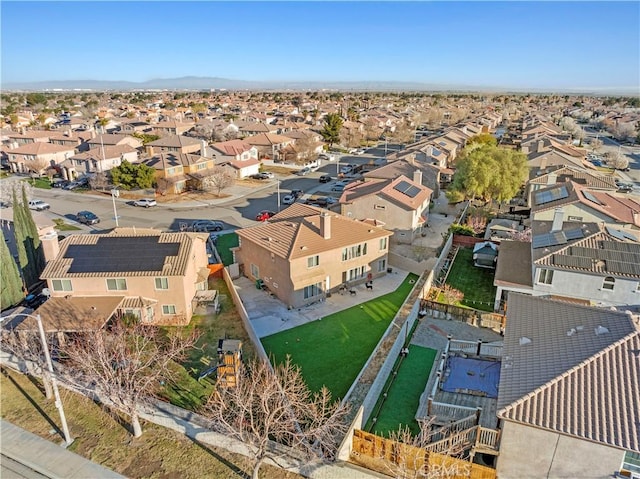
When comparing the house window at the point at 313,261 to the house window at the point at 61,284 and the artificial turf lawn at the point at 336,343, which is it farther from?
the house window at the point at 61,284

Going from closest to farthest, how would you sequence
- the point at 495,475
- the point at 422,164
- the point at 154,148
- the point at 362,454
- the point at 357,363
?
the point at 495,475 < the point at 362,454 < the point at 357,363 < the point at 422,164 < the point at 154,148

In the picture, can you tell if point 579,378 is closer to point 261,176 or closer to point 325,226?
point 325,226

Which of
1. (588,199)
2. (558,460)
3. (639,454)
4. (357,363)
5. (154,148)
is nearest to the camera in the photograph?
(639,454)

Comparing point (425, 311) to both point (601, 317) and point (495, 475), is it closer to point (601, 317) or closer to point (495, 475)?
point (601, 317)

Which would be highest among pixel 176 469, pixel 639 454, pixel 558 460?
pixel 639 454

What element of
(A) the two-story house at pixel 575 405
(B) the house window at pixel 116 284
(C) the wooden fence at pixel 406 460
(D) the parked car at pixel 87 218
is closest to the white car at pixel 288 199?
(D) the parked car at pixel 87 218

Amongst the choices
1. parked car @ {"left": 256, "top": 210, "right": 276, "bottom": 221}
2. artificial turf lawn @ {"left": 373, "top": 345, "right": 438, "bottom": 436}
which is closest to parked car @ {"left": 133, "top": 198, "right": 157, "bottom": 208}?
parked car @ {"left": 256, "top": 210, "right": 276, "bottom": 221}

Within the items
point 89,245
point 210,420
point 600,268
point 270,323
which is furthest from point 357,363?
point 89,245

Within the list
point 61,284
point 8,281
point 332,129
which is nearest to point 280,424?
point 61,284
